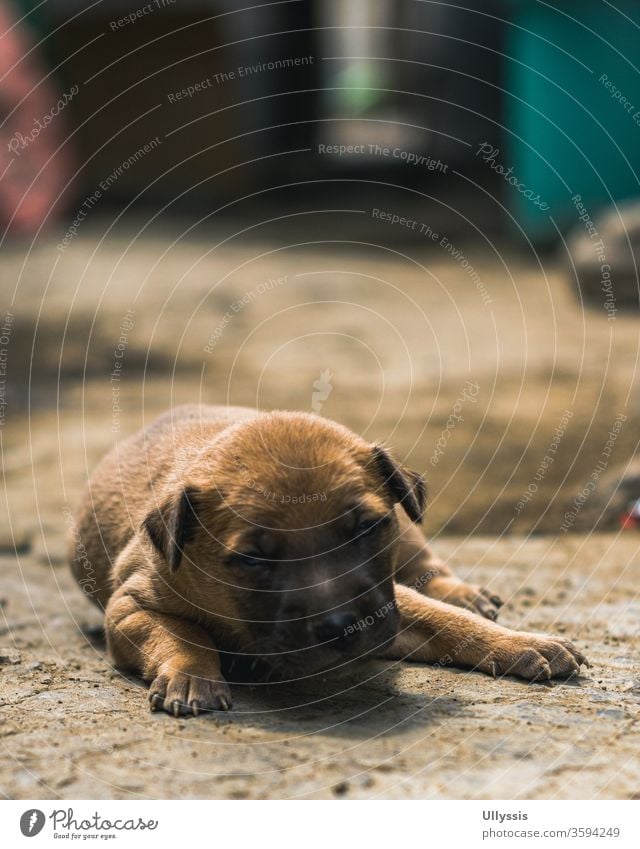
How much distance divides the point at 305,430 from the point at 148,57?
24.3 m

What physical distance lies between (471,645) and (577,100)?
16.3 metres

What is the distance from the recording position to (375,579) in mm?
5832

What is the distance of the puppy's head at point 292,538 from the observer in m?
5.56

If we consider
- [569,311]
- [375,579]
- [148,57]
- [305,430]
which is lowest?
[375,579]

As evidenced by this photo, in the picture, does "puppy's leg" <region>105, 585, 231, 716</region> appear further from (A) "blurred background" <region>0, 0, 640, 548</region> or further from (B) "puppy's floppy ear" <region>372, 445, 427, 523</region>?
(A) "blurred background" <region>0, 0, 640, 548</region>

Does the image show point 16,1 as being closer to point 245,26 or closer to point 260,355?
point 245,26

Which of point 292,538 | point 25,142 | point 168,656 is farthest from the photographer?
point 25,142

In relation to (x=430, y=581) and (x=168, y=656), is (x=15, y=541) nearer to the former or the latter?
(x=430, y=581)

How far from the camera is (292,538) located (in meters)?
5.69

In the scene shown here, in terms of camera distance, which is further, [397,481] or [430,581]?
[430,581]

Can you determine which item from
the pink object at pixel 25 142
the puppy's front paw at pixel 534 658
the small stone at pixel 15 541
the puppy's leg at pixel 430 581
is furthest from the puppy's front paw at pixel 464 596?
the pink object at pixel 25 142

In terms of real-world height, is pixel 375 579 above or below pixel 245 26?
below

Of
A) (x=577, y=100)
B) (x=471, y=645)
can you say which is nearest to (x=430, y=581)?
(x=471, y=645)
